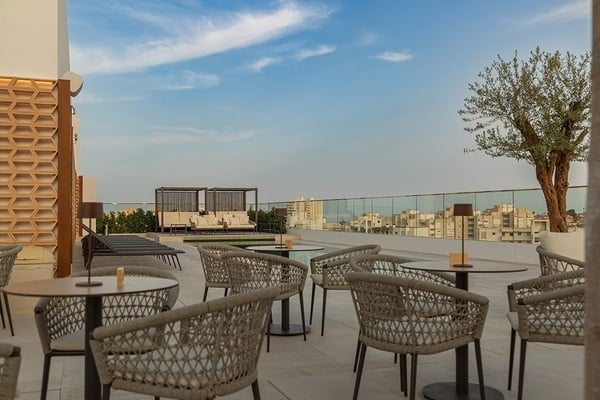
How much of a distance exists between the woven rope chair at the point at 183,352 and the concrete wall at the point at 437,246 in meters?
9.50

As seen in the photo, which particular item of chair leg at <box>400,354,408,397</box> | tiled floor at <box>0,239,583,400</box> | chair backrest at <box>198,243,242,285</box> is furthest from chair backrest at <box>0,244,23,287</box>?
chair leg at <box>400,354,408,397</box>

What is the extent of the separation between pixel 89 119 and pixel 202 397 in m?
19.6

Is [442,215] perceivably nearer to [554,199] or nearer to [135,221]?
[554,199]

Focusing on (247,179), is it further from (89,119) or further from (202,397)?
(202,397)

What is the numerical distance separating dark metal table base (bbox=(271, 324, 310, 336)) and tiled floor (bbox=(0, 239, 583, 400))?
2.6 inches

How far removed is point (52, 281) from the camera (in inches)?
109

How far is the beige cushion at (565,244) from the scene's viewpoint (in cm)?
547

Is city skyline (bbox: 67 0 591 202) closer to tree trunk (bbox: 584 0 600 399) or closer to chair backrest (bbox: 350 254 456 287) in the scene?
chair backrest (bbox: 350 254 456 287)

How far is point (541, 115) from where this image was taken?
35.0ft

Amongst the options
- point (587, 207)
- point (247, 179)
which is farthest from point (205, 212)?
point (587, 207)

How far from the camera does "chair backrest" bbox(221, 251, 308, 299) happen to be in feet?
13.2

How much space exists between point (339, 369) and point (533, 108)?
8.71 metres

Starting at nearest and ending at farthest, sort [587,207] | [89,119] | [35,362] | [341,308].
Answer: [587,207] → [35,362] → [341,308] → [89,119]

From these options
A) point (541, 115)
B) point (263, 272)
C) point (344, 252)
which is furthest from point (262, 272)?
point (541, 115)
